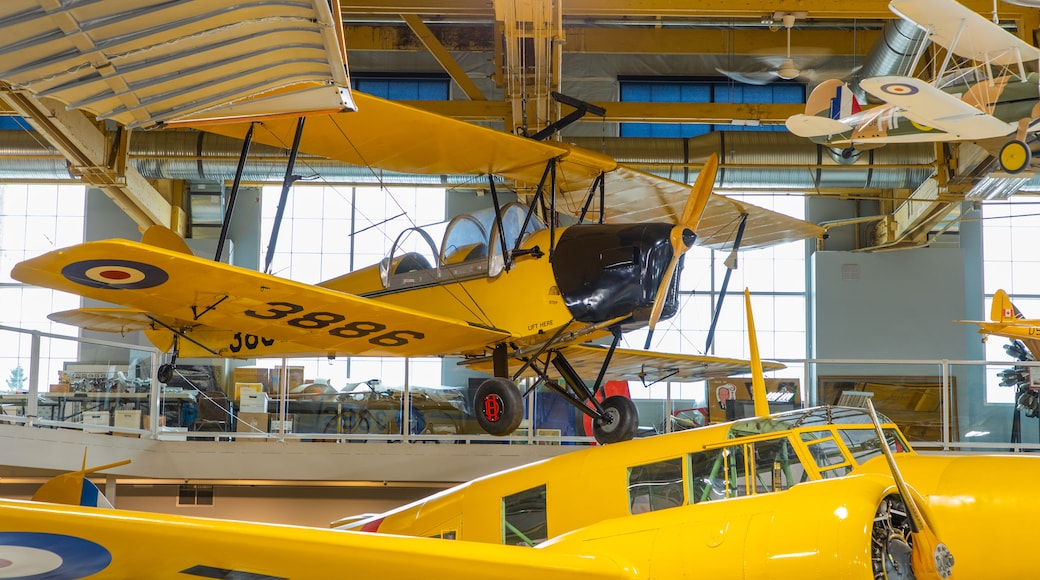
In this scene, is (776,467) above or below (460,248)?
below

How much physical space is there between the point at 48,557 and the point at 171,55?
A: 317cm

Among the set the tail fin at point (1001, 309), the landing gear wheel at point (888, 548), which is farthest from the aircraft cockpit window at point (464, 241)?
Answer: the tail fin at point (1001, 309)

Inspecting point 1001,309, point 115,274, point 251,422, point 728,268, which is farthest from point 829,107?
point 115,274

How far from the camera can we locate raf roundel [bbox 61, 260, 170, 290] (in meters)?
5.58

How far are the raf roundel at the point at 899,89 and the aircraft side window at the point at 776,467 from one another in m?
5.33

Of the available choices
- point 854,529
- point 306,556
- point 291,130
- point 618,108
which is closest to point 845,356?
point 618,108

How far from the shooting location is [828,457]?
5.42 meters

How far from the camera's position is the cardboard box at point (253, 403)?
11.2 m

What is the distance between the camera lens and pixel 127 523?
3.05 meters

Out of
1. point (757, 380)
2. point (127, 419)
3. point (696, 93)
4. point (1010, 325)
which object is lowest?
point (127, 419)

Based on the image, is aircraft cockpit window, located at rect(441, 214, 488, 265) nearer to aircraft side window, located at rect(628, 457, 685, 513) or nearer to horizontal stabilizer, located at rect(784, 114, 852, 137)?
aircraft side window, located at rect(628, 457, 685, 513)

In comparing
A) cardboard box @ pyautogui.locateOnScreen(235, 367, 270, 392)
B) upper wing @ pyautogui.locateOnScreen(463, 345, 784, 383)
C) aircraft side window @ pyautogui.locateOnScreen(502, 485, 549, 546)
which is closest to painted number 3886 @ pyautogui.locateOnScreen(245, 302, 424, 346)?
upper wing @ pyautogui.locateOnScreen(463, 345, 784, 383)

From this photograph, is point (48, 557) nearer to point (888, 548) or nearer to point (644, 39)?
point (888, 548)

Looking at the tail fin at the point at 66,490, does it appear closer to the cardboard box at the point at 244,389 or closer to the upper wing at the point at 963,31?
the cardboard box at the point at 244,389
